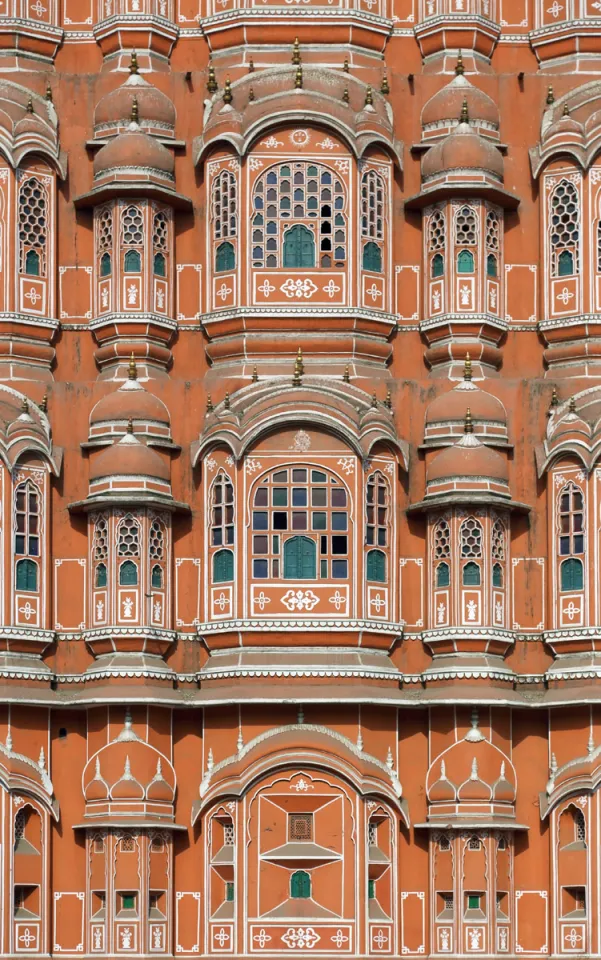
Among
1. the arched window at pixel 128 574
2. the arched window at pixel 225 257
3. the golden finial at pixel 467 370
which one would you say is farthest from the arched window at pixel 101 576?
the golden finial at pixel 467 370

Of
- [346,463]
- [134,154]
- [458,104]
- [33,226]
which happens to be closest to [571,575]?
[346,463]

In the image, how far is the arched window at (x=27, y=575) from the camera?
45.4m

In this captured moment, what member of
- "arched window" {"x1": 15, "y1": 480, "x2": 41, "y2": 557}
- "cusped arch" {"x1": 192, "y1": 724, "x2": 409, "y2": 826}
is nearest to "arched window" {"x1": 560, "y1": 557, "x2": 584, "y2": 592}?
"cusped arch" {"x1": 192, "y1": 724, "x2": 409, "y2": 826}

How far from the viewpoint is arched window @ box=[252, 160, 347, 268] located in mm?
46500

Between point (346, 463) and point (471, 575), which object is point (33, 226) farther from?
point (471, 575)

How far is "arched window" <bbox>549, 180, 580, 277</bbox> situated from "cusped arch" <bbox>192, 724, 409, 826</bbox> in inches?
367

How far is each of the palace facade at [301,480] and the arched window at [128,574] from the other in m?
0.09

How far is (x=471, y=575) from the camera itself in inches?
1786

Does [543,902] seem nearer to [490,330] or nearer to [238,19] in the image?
[490,330]

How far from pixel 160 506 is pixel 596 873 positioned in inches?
376

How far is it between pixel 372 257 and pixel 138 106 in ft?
16.4

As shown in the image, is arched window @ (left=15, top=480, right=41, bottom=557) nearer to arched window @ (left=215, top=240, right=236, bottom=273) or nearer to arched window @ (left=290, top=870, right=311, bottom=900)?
arched window @ (left=215, top=240, right=236, bottom=273)

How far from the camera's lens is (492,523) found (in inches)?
1790

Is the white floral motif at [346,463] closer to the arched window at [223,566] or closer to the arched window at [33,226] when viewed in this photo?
the arched window at [223,566]
